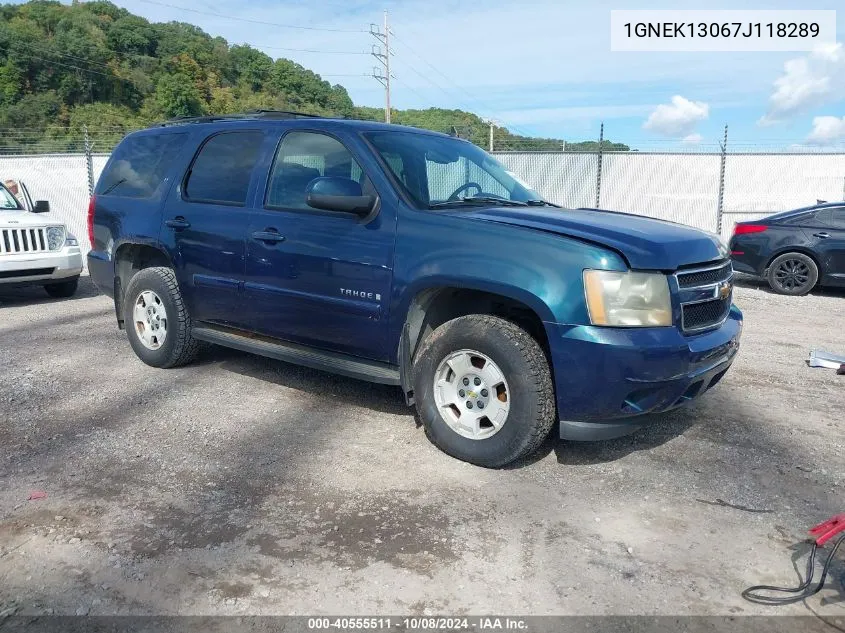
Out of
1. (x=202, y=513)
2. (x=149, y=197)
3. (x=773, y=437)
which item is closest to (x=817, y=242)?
(x=773, y=437)

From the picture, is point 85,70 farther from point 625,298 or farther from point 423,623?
point 423,623

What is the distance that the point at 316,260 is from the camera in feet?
13.9

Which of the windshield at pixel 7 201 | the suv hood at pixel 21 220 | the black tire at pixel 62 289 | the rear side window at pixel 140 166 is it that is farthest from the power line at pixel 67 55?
A: the rear side window at pixel 140 166

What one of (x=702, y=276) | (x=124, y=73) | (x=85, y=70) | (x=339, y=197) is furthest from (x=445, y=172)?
(x=124, y=73)

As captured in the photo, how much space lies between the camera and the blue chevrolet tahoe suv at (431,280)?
11.2 ft

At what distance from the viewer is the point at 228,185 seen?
4.89 meters

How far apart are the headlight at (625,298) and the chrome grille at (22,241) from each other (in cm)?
773

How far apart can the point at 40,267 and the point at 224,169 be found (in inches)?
196

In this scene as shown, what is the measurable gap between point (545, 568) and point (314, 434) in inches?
74.3

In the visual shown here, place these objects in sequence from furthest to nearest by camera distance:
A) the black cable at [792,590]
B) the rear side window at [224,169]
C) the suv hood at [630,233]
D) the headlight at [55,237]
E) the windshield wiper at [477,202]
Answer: the headlight at [55,237], the rear side window at [224,169], the windshield wiper at [477,202], the suv hood at [630,233], the black cable at [792,590]

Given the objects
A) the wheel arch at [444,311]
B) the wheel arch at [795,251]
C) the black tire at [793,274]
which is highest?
the wheel arch at [444,311]

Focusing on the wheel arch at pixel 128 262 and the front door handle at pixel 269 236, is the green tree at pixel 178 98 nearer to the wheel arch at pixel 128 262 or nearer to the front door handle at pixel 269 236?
the wheel arch at pixel 128 262

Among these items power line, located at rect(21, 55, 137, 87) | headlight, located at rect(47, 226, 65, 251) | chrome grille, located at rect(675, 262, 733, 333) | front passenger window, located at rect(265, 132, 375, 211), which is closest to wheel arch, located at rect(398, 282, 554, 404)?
chrome grille, located at rect(675, 262, 733, 333)

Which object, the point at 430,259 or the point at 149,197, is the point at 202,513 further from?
the point at 149,197
